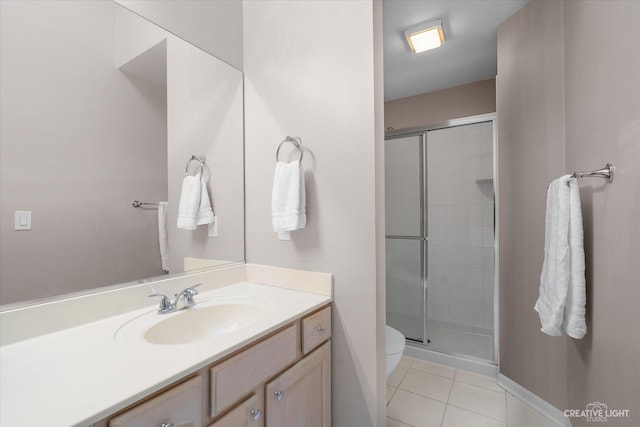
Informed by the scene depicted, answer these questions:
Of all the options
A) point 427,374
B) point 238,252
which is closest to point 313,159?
point 238,252

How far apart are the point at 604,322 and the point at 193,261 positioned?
1820mm

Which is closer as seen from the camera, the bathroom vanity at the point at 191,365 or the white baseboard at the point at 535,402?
the bathroom vanity at the point at 191,365

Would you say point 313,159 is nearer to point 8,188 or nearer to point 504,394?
point 8,188

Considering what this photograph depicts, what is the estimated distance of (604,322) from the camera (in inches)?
45.6

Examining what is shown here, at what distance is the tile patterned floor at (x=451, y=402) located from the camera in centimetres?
157

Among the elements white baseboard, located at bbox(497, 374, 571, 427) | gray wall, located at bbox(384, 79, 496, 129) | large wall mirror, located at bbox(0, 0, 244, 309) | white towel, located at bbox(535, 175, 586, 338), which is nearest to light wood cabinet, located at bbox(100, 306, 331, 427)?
large wall mirror, located at bbox(0, 0, 244, 309)

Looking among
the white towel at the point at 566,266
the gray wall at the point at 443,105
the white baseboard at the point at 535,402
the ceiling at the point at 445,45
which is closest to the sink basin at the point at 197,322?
the white towel at the point at 566,266

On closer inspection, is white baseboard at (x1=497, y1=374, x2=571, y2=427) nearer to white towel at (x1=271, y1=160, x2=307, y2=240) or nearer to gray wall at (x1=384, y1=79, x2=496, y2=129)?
white towel at (x1=271, y1=160, x2=307, y2=240)

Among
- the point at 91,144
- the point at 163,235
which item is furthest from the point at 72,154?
the point at 163,235

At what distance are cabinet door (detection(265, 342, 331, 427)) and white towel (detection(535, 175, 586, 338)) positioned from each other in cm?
107

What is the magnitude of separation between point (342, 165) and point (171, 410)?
0.99 meters

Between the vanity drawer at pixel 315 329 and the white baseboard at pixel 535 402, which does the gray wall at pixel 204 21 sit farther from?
the white baseboard at pixel 535 402

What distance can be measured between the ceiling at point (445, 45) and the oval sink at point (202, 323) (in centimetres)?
194

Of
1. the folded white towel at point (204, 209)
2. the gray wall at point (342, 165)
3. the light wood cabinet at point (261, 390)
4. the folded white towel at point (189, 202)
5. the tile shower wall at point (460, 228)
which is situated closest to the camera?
the light wood cabinet at point (261, 390)
